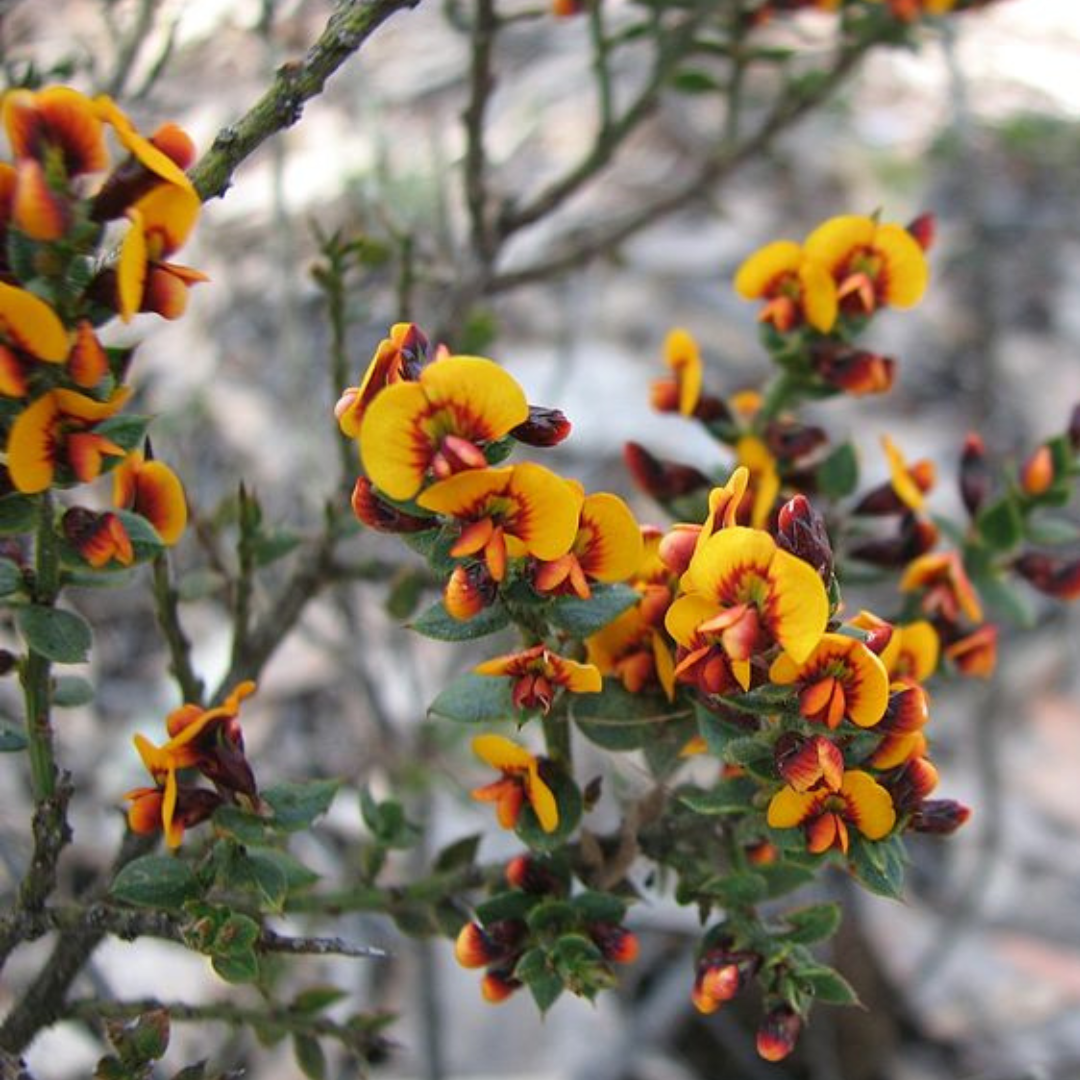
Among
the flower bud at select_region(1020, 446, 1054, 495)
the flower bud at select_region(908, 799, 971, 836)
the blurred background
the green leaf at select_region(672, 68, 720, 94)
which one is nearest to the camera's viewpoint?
the flower bud at select_region(908, 799, 971, 836)

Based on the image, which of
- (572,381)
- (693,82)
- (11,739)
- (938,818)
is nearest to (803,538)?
(938,818)

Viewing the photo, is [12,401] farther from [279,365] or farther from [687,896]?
[279,365]

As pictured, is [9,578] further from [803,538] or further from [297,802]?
[803,538]

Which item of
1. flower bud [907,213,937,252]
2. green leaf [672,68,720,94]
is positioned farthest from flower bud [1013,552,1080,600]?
green leaf [672,68,720,94]

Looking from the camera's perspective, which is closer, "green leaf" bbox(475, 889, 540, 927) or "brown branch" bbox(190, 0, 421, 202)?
"brown branch" bbox(190, 0, 421, 202)

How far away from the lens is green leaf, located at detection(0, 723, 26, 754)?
1.02 metres

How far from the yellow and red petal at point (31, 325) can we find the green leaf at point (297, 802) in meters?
0.35

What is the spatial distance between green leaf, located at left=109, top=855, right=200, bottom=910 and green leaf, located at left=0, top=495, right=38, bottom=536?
0.81 ft

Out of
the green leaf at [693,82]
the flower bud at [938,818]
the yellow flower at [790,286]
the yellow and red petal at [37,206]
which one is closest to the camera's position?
the yellow and red petal at [37,206]

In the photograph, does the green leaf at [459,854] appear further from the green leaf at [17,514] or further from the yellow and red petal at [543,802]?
the green leaf at [17,514]

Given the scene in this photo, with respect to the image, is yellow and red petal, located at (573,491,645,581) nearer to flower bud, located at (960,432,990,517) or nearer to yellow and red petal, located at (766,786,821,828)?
yellow and red petal, located at (766,786,821,828)

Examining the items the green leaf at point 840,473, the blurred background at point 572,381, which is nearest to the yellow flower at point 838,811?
the blurred background at point 572,381

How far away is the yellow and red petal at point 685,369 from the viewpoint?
1305 mm

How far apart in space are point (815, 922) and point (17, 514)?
0.63 meters
